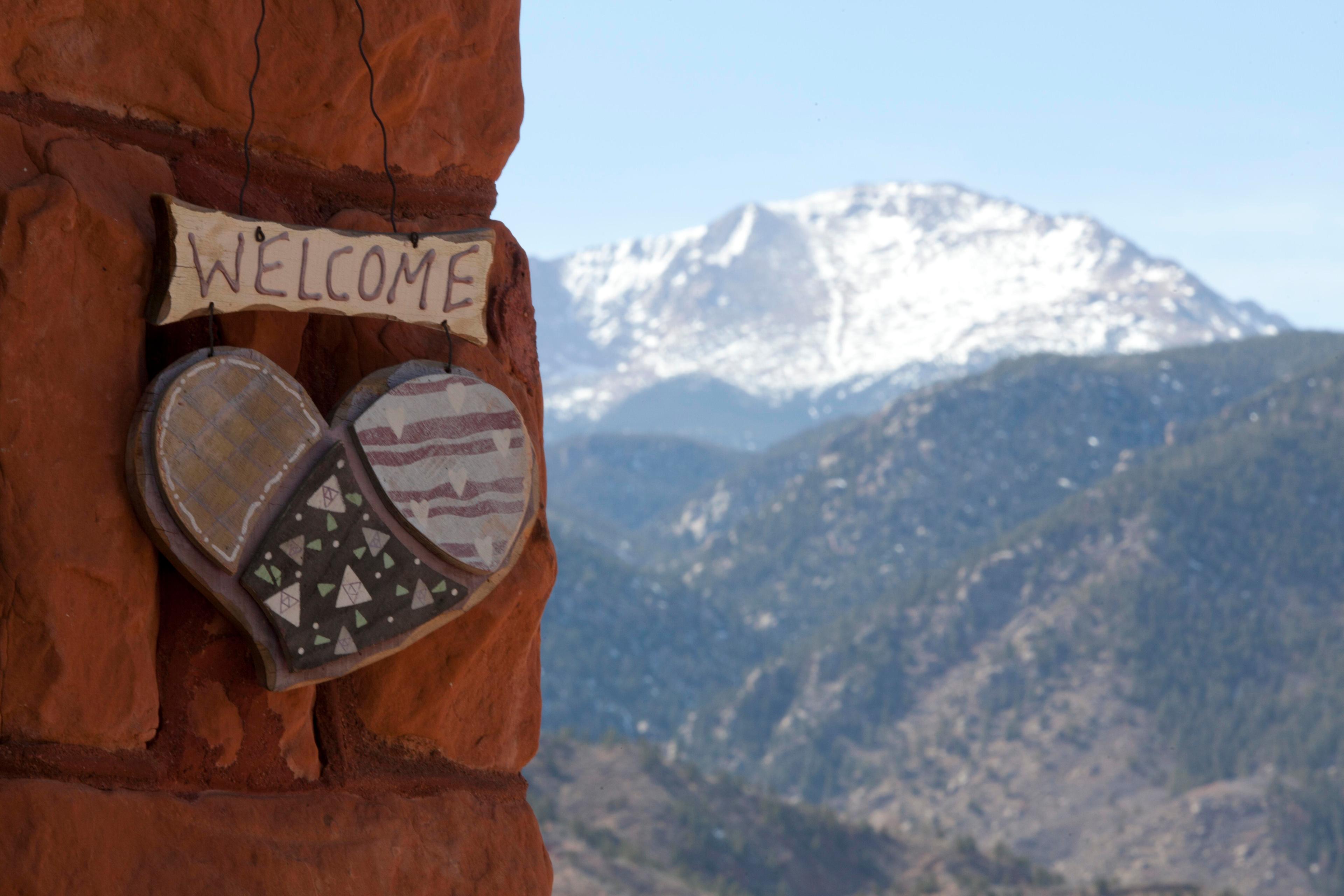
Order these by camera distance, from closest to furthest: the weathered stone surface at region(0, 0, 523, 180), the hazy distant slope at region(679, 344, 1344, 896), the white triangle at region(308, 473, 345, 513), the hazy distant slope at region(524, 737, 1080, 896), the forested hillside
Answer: the weathered stone surface at region(0, 0, 523, 180), the white triangle at region(308, 473, 345, 513), the hazy distant slope at region(524, 737, 1080, 896), the hazy distant slope at region(679, 344, 1344, 896), the forested hillside

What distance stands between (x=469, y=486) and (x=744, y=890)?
58.9 meters

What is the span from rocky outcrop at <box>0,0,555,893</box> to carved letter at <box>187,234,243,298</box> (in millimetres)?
106

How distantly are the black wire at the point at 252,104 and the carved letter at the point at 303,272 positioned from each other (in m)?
0.16

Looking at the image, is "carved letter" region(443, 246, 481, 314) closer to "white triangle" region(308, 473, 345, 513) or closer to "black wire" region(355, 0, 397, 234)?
"black wire" region(355, 0, 397, 234)

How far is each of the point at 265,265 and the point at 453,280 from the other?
48 centimetres

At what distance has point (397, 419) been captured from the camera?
3309 millimetres

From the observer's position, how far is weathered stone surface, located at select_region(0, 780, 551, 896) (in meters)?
2.80

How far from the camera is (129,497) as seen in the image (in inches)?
117

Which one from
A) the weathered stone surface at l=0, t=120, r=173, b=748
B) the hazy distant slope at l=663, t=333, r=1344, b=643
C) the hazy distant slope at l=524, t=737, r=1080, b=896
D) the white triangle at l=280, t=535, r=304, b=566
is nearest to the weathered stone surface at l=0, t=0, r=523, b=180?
the weathered stone surface at l=0, t=120, r=173, b=748

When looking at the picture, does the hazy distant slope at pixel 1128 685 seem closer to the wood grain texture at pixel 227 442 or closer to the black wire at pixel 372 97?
the black wire at pixel 372 97

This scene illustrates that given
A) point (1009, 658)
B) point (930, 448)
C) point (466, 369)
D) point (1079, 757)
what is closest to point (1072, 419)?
point (930, 448)

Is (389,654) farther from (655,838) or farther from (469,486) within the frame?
(655,838)

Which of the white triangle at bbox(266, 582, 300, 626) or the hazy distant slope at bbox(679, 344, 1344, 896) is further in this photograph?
the hazy distant slope at bbox(679, 344, 1344, 896)

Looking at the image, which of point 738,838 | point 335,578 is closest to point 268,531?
point 335,578
